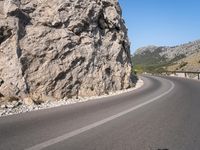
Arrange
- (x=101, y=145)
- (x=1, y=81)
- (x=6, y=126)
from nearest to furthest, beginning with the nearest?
1. (x=101, y=145)
2. (x=6, y=126)
3. (x=1, y=81)

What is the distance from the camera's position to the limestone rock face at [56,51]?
18031 mm

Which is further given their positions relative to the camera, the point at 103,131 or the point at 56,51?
the point at 56,51

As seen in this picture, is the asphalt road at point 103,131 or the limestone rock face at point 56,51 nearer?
the asphalt road at point 103,131

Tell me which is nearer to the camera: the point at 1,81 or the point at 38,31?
the point at 1,81

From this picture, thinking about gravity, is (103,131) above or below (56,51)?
below

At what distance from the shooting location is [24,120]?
1036cm

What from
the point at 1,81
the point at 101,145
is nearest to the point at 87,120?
the point at 101,145

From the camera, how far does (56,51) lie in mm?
20750

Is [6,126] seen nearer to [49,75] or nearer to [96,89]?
[49,75]

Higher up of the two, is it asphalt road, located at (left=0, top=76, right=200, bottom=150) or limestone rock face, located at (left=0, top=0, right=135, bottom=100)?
limestone rock face, located at (left=0, top=0, right=135, bottom=100)

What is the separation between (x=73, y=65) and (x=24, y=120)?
11.6 m

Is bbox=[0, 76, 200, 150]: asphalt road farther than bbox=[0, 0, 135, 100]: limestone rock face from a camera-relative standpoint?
No

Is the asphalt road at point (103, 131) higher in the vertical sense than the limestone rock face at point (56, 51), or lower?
lower

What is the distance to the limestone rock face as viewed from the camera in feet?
59.2
